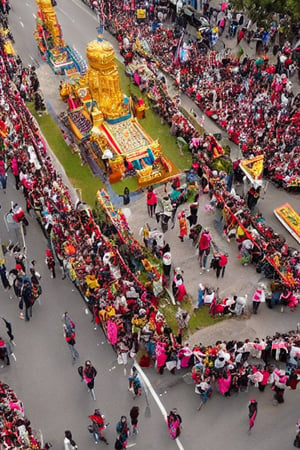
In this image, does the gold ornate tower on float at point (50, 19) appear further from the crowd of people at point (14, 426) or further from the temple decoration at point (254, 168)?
the crowd of people at point (14, 426)

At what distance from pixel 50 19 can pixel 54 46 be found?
1408 mm

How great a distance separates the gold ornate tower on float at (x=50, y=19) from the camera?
105ft

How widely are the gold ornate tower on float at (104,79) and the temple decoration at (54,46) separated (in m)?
5.66

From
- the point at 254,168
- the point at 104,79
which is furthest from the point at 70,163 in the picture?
the point at 254,168

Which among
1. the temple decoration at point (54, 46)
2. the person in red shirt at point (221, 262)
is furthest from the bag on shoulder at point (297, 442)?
the temple decoration at point (54, 46)

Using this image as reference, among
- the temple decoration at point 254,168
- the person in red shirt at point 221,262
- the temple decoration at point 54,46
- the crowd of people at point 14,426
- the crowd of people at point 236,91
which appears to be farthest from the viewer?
the temple decoration at point 54,46

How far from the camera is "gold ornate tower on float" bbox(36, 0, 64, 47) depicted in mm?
32000

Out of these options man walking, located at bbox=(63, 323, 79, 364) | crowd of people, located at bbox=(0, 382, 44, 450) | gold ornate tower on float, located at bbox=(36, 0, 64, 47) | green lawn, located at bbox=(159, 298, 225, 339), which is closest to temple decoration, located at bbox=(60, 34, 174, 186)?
green lawn, located at bbox=(159, 298, 225, 339)

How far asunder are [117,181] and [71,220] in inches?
177

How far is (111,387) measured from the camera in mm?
17344

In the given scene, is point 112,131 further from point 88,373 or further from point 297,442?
point 297,442

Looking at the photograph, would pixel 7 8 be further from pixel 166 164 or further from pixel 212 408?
pixel 212 408

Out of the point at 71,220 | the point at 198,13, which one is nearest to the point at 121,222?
the point at 71,220

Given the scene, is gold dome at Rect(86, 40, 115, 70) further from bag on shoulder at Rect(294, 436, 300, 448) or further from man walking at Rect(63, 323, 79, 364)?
bag on shoulder at Rect(294, 436, 300, 448)
